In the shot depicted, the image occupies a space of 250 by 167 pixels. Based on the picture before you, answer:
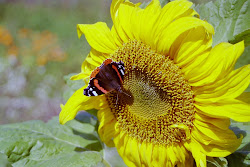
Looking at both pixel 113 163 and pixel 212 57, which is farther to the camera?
pixel 113 163

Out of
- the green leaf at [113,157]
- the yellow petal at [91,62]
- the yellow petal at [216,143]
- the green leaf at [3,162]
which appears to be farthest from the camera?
the green leaf at [113,157]

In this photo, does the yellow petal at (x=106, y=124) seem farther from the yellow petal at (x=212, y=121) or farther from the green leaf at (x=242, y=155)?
the green leaf at (x=242, y=155)

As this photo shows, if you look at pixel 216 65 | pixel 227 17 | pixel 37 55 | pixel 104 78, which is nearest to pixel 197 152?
pixel 216 65

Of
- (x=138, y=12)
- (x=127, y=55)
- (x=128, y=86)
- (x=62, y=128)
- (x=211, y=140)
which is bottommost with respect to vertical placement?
(x=211, y=140)

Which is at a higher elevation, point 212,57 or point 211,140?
point 212,57

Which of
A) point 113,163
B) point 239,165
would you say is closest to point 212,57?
point 239,165

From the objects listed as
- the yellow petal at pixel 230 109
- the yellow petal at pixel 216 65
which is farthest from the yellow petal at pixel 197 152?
the yellow petal at pixel 216 65

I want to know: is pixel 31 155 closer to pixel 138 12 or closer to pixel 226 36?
pixel 138 12

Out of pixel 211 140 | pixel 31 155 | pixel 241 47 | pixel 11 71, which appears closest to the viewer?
pixel 241 47
